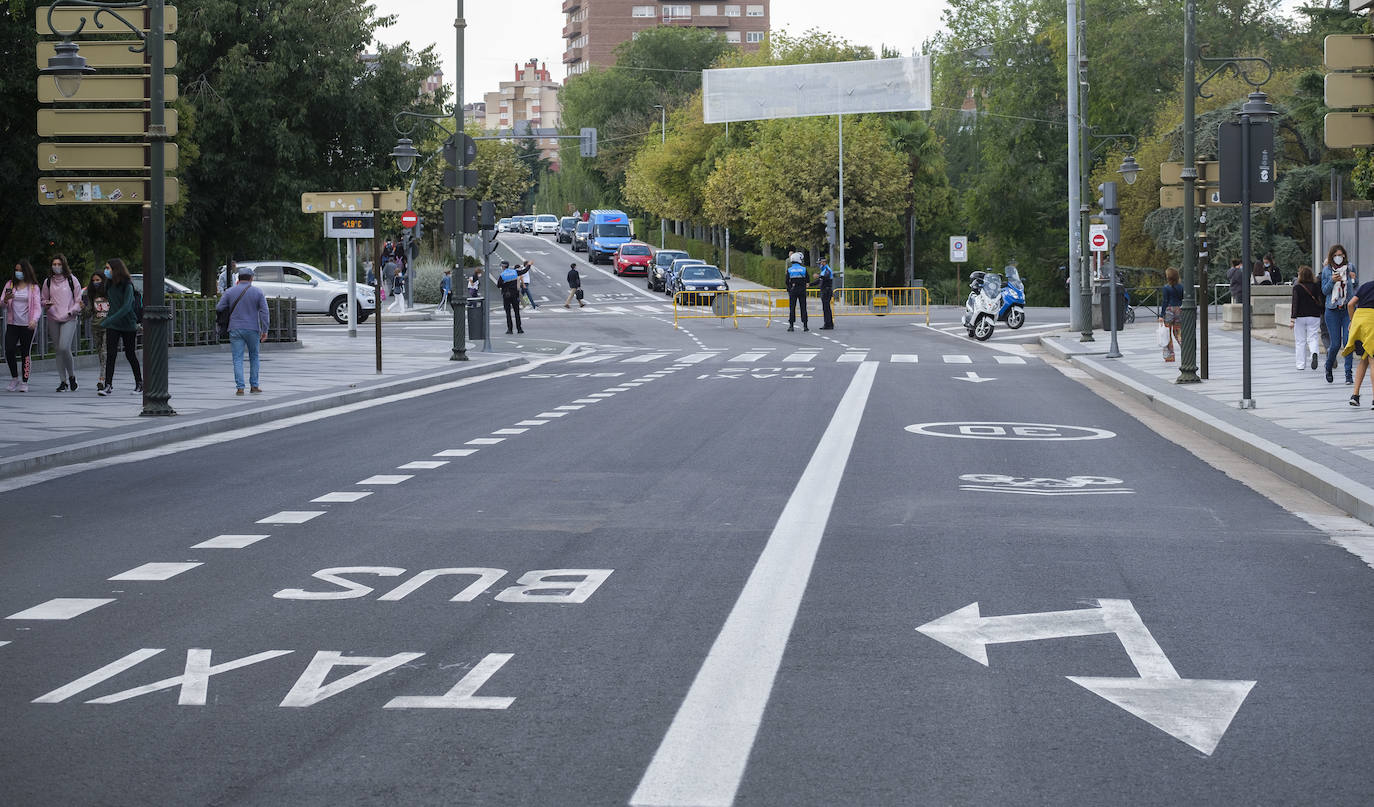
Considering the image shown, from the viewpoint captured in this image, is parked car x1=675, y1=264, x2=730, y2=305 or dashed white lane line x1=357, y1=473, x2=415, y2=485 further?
parked car x1=675, y1=264, x2=730, y2=305

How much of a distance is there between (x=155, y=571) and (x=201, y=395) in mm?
13648

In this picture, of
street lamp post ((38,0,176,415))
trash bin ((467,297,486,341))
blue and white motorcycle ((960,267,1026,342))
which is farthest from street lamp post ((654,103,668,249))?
street lamp post ((38,0,176,415))

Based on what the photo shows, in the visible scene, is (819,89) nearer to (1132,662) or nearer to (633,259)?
(633,259)

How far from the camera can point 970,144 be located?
11256 cm

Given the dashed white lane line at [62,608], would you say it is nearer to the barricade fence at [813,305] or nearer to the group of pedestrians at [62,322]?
the group of pedestrians at [62,322]

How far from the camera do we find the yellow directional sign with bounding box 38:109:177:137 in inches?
745

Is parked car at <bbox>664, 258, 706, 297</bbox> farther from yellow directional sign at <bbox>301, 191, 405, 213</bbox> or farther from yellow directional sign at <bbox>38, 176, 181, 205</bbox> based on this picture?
yellow directional sign at <bbox>38, 176, 181, 205</bbox>

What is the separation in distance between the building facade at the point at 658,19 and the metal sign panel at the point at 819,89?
127 meters

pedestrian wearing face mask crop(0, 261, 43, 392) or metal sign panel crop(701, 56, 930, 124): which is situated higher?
metal sign panel crop(701, 56, 930, 124)

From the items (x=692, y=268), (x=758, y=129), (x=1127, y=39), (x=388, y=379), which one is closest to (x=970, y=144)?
(x=758, y=129)

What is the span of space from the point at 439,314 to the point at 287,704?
5255 centimetres

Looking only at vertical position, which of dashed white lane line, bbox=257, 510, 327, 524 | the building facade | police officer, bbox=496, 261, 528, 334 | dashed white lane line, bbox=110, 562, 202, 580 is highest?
the building facade

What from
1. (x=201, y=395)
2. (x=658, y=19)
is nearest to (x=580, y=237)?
(x=658, y=19)

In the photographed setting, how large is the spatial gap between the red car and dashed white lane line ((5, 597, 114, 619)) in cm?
8109
